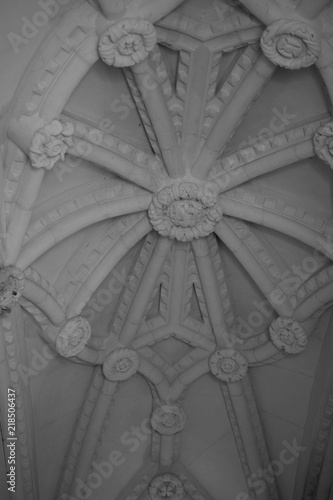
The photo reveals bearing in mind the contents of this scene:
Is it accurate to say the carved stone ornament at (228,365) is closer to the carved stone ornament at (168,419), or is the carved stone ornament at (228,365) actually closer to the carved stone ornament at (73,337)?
the carved stone ornament at (168,419)

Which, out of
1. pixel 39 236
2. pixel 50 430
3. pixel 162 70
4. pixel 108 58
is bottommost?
pixel 50 430

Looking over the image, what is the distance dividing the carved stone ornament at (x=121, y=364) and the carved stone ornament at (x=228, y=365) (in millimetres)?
1345

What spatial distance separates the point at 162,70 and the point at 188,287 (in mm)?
4026

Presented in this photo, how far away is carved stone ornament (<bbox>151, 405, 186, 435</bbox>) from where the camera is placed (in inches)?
655

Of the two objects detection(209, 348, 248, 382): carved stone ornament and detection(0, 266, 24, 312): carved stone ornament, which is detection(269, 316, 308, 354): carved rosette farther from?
detection(0, 266, 24, 312): carved stone ornament

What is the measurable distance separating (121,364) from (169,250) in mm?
2212

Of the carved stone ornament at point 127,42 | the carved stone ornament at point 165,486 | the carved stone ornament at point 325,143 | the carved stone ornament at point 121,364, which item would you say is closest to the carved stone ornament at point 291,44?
the carved stone ornament at point 325,143

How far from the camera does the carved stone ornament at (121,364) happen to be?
15.8m

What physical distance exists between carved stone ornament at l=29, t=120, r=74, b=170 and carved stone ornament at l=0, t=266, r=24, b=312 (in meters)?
1.48

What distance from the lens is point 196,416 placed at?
17.0 meters

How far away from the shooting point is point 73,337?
14.6 metres

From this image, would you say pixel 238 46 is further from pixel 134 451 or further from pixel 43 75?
pixel 134 451

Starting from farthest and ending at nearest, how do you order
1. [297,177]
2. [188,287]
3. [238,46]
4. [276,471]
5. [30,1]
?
[276,471] → [188,287] → [297,177] → [238,46] → [30,1]

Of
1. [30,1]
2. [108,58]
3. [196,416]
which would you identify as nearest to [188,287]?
[196,416]
